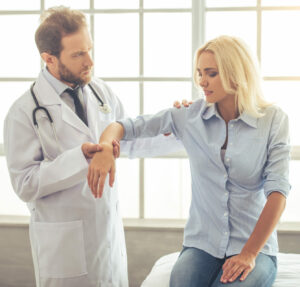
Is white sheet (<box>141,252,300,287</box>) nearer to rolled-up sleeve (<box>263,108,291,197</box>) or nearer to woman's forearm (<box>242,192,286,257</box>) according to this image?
woman's forearm (<box>242,192,286,257</box>)

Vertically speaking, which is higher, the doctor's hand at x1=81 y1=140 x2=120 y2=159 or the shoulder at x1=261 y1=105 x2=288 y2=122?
the shoulder at x1=261 y1=105 x2=288 y2=122

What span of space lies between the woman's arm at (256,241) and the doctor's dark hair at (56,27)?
1042 millimetres

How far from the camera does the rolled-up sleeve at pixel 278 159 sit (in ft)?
5.75

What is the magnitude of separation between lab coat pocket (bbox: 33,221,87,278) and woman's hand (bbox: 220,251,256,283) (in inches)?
24.8

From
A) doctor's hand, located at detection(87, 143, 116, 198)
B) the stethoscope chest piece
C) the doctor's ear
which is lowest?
doctor's hand, located at detection(87, 143, 116, 198)

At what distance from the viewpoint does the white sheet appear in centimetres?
182

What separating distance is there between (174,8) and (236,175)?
133 centimetres

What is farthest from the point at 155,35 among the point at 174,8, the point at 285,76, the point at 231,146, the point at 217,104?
the point at 231,146

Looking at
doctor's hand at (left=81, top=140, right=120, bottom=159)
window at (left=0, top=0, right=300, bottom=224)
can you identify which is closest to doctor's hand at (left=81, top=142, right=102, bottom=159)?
doctor's hand at (left=81, top=140, right=120, bottom=159)

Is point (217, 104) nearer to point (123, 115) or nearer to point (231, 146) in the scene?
point (231, 146)

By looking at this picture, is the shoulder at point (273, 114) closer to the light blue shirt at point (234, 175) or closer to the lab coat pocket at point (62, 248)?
the light blue shirt at point (234, 175)

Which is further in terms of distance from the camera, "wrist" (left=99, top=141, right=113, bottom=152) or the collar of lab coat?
the collar of lab coat

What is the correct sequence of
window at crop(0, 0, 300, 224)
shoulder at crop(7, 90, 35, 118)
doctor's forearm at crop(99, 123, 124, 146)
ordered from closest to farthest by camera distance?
doctor's forearm at crop(99, 123, 124, 146) < shoulder at crop(7, 90, 35, 118) < window at crop(0, 0, 300, 224)

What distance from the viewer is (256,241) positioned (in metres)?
1.72
